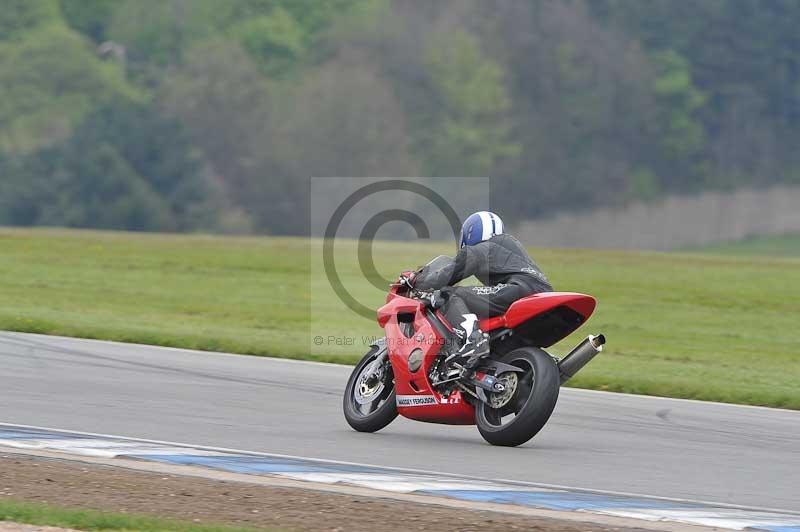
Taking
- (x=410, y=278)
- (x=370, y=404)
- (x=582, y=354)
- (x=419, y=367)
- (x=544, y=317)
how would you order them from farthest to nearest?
(x=370, y=404) → (x=410, y=278) → (x=419, y=367) → (x=544, y=317) → (x=582, y=354)

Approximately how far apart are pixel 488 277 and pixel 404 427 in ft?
4.97

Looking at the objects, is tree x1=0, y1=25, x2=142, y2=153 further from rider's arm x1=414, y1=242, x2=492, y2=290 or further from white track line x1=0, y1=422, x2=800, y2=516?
white track line x1=0, y1=422, x2=800, y2=516

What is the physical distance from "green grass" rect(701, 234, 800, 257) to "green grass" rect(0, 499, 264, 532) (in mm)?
60822

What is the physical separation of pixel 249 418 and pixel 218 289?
15.8 metres

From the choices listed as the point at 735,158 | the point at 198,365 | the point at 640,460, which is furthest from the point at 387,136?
the point at 640,460

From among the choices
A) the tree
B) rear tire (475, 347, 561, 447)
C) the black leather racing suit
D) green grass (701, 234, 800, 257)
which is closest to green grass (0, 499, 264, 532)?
rear tire (475, 347, 561, 447)

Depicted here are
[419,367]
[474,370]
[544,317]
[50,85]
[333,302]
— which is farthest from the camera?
[50,85]

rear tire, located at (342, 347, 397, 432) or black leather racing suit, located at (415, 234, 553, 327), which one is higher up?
black leather racing suit, located at (415, 234, 553, 327)

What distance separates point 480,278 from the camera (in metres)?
10.2

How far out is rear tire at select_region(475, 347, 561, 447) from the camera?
370 inches

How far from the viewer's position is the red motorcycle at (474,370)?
31.7 ft

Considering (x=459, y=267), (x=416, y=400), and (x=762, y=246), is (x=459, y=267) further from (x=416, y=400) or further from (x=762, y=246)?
(x=762, y=246)

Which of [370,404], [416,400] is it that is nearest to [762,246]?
[370,404]

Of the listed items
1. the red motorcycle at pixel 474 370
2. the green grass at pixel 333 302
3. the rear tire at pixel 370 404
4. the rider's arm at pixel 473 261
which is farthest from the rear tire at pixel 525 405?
the green grass at pixel 333 302
